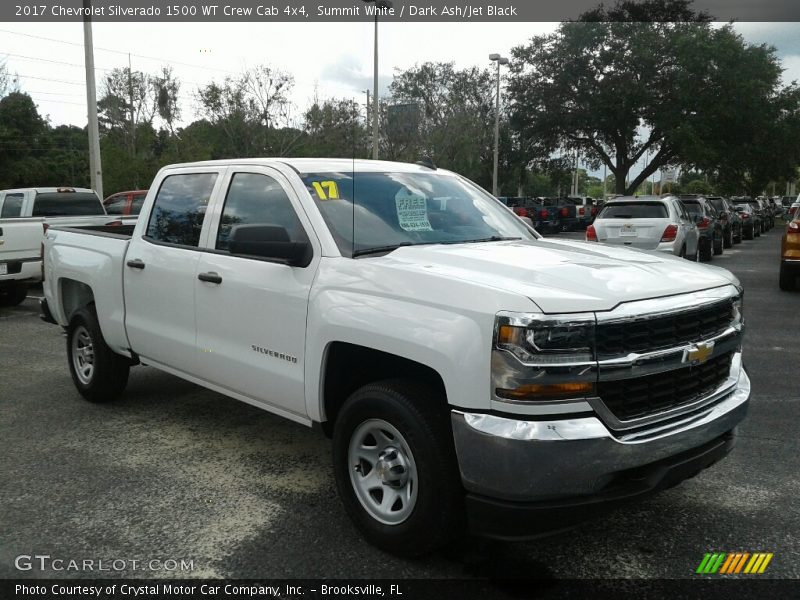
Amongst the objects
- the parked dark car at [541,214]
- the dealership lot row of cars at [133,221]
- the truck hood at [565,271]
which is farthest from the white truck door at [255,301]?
the parked dark car at [541,214]

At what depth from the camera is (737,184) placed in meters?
41.7

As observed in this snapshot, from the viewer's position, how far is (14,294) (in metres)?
11.7

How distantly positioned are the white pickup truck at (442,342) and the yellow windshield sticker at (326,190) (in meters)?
0.01

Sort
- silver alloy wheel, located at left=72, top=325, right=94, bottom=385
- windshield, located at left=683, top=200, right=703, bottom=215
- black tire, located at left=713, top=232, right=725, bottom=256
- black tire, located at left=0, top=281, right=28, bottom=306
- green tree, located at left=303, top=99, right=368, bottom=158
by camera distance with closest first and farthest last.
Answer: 1. silver alloy wheel, located at left=72, top=325, right=94, bottom=385
2. black tire, located at left=0, top=281, right=28, bottom=306
3. windshield, located at left=683, top=200, right=703, bottom=215
4. black tire, located at left=713, top=232, right=725, bottom=256
5. green tree, located at left=303, top=99, right=368, bottom=158

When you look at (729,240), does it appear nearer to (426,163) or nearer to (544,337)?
(426,163)

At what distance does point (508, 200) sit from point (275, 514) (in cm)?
3130

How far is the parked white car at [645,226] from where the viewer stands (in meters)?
13.3

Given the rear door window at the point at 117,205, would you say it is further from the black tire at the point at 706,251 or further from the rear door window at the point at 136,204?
the black tire at the point at 706,251

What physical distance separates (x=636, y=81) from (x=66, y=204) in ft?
98.6

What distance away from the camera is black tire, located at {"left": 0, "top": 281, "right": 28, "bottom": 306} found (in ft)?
37.9

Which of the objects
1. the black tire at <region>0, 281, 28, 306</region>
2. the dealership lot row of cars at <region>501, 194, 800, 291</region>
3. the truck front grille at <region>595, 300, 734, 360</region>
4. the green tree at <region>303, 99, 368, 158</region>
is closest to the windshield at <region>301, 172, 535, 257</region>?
the truck front grille at <region>595, 300, 734, 360</region>

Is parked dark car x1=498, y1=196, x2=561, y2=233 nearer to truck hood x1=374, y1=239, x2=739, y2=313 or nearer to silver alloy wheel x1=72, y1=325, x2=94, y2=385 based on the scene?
silver alloy wheel x1=72, y1=325, x2=94, y2=385

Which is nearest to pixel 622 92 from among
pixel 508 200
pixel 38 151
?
pixel 508 200

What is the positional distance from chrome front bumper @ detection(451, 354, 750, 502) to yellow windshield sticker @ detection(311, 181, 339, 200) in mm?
1650
